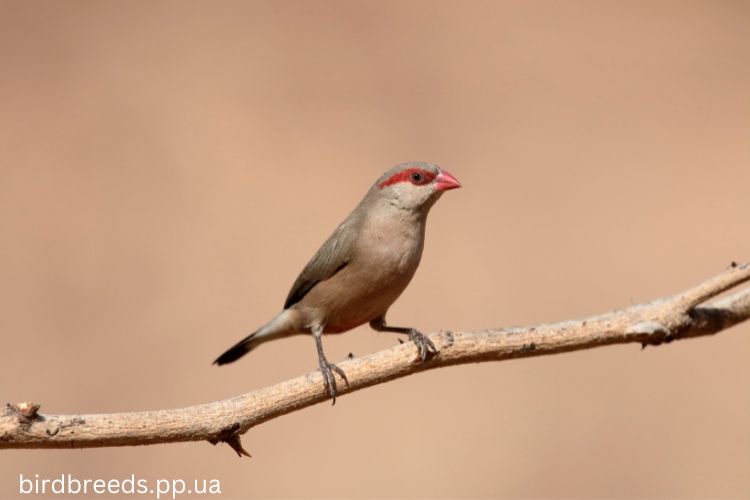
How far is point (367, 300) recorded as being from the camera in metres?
3.08

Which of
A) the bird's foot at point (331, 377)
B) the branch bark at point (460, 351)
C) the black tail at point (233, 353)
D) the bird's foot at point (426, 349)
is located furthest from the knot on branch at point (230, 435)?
the black tail at point (233, 353)

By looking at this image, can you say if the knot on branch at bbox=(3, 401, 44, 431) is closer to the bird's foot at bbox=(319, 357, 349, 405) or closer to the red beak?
the bird's foot at bbox=(319, 357, 349, 405)

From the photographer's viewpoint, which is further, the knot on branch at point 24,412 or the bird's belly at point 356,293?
the bird's belly at point 356,293

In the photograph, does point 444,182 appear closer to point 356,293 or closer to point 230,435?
point 356,293

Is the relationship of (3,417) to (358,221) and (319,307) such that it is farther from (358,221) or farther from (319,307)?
→ (358,221)

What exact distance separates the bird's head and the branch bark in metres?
0.79

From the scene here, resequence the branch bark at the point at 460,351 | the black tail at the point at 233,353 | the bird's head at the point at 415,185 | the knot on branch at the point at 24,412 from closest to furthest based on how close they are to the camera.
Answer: the knot on branch at the point at 24,412, the branch bark at the point at 460,351, the bird's head at the point at 415,185, the black tail at the point at 233,353

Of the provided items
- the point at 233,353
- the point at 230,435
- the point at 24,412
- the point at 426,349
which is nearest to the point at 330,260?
the point at 426,349

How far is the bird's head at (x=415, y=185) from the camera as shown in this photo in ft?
10.4

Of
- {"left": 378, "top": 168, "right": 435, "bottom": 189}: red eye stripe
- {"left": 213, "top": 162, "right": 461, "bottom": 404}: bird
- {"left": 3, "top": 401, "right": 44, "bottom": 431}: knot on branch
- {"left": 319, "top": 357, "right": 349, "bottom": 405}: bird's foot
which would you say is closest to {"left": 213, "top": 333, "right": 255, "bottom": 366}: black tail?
{"left": 213, "top": 162, "right": 461, "bottom": 404}: bird

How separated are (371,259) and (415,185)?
0.47 meters

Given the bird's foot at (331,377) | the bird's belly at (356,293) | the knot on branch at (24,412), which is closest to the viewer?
the knot on branch at (24,412)

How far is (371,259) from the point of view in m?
3.05

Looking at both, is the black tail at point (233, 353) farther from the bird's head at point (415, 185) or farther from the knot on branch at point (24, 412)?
the knot on branch at point (24, 412)
